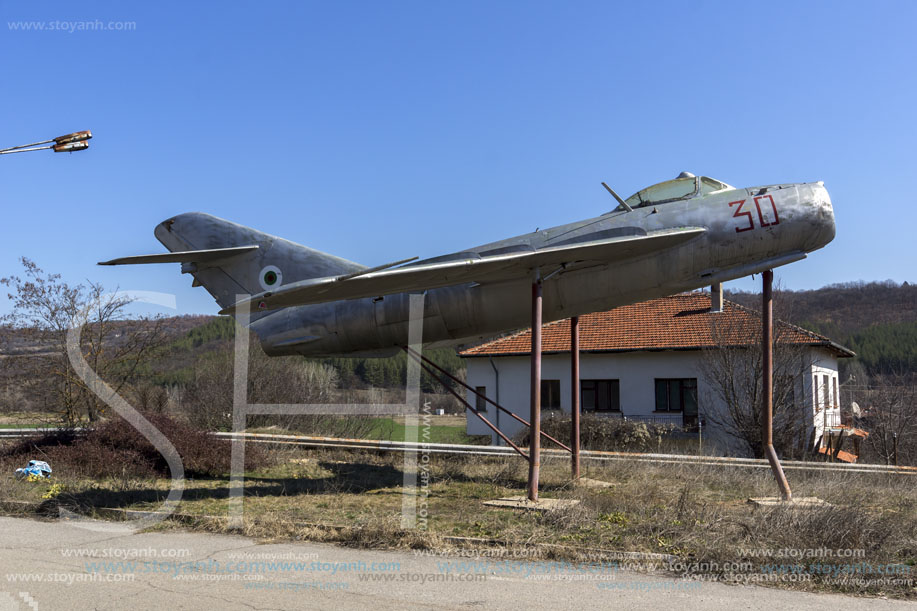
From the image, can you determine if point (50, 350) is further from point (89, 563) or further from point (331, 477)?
point (89, 563)

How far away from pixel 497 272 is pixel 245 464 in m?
7.35

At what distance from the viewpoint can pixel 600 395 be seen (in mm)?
31062

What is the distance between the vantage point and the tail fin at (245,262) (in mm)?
12430

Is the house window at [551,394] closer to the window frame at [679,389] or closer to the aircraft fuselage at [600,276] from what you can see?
the window frame at [679,389]

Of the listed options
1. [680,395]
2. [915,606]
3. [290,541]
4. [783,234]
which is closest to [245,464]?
[290,541]

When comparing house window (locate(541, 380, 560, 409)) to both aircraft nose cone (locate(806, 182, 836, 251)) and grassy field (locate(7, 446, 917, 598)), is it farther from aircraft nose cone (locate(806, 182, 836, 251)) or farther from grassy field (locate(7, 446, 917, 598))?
aircraft nose cone (locate(806, 182, 836, 251))

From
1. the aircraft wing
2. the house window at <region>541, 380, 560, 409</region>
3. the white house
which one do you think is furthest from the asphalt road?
the house window at <region>541, 380, 560, 409</region>

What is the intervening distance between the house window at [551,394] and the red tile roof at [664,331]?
174 cm

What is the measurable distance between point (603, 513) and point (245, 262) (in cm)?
765

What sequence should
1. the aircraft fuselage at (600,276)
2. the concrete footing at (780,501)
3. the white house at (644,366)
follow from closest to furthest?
the concrete footing at (780,501) → the aircraft fuselage at (600,276) → the white house at (644,366)

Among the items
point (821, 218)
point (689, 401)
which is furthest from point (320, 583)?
point (689, 401)

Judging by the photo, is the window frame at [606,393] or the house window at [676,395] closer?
the house window at [676,395]

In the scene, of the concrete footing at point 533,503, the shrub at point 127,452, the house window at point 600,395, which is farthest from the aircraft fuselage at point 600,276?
the house window at point 600,395

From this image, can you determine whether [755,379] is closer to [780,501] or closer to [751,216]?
[780,501]
